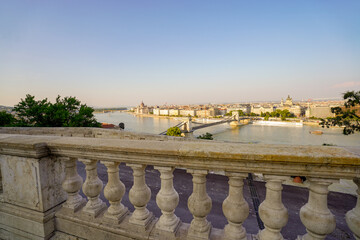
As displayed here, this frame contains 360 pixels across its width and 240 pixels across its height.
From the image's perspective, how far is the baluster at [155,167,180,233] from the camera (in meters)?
1.39

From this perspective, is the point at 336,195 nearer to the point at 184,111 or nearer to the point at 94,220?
the point at 94,220

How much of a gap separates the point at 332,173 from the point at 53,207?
2285mm

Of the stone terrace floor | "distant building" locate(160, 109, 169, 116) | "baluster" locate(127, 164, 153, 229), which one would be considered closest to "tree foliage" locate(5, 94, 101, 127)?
the stone terrace floor

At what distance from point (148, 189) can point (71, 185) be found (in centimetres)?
79

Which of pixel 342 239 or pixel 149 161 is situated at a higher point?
pixel 149 161

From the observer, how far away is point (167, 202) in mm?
1401

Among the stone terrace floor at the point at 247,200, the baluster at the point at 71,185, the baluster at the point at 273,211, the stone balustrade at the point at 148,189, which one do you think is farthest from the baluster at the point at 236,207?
the stone terrace floor at the point at 247,200

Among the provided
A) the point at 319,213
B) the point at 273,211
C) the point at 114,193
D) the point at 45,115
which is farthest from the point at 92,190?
the point at 45,115

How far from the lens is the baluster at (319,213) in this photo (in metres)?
1.06

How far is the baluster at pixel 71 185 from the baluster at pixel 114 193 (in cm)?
38

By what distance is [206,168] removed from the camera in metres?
1.25

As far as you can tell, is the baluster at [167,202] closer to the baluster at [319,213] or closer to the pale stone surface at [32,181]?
the baluster at [319,213]

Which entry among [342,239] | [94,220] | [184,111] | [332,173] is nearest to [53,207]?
[94,220]

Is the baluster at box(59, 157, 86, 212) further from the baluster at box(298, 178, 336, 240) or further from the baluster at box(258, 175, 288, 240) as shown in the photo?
the baluster at box(298, 178, 336, 240)
